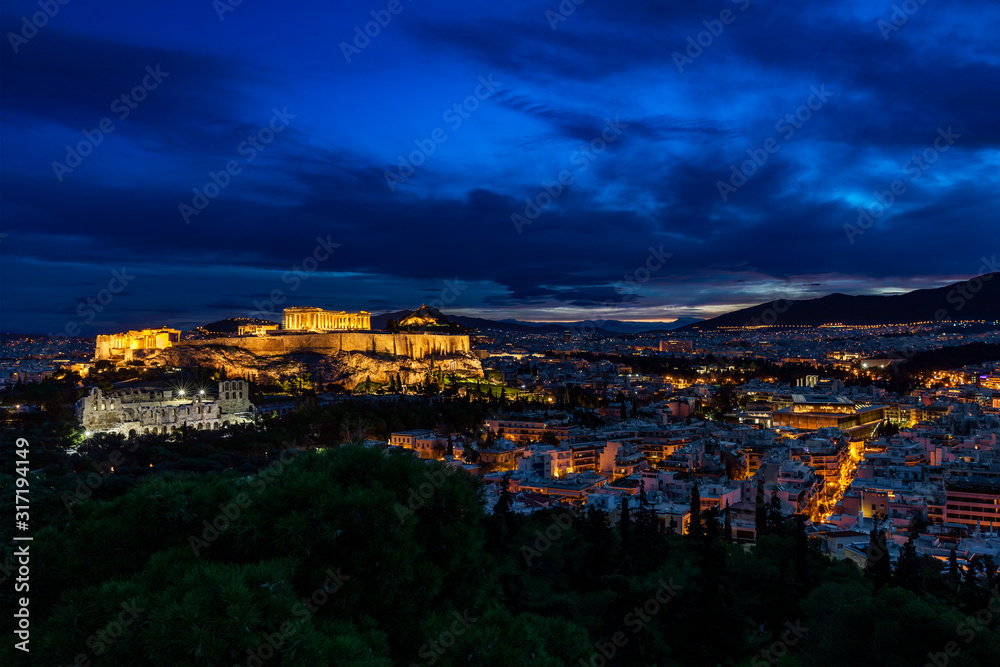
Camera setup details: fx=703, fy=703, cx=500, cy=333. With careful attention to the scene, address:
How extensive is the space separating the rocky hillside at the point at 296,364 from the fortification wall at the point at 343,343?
1.32m

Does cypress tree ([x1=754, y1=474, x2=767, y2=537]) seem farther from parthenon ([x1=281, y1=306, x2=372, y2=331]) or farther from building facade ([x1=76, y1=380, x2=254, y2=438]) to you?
parthenon ([x1=281, y1=306, x2=372, y2=331])

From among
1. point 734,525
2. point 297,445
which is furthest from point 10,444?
point 734,525

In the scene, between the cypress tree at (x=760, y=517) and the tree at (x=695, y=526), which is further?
the cypress tree at (x=760, y=517)

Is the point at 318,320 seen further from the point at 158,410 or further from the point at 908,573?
the point at 908,573

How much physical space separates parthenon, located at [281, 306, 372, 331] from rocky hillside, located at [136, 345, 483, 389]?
19.0ft

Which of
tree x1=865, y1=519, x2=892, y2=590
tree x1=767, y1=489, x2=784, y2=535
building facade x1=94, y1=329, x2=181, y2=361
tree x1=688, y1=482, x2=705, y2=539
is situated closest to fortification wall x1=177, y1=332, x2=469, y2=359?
building facade x1=94, y1=329, x2=181, y2=361

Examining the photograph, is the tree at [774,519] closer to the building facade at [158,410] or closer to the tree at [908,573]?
the tree at [908,573]

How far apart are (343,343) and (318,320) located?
4.23 meters

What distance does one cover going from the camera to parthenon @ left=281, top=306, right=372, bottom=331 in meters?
38.4

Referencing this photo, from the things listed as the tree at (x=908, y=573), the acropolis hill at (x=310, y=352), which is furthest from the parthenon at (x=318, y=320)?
the tree at (x=908, y=573)

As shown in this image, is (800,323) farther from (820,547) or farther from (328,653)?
(328,653)

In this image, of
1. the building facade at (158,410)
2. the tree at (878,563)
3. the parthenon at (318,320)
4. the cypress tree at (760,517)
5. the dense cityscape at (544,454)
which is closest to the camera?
the dense cityscape at (544,454)

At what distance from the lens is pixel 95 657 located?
6.76 feet

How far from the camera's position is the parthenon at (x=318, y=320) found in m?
38.4
